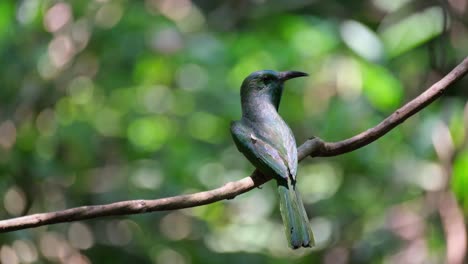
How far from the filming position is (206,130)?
19.4 ft

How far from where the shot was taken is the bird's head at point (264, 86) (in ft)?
11.5

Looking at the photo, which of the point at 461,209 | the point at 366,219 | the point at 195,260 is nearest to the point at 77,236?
the point at 195,260

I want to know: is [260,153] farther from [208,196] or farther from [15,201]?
[15,201]

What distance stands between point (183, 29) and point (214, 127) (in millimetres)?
760

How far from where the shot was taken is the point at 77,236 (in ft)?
17.5

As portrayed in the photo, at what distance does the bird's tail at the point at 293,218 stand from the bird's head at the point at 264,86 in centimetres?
65

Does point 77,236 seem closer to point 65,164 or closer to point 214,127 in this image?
point 65,164

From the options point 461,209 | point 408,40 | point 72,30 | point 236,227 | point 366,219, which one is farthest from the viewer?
point 236,227

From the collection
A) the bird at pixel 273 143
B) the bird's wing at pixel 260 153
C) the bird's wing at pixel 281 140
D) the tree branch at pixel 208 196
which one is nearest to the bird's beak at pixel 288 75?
the bird at pixel 273 143

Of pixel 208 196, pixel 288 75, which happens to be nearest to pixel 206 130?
pixel 288 75

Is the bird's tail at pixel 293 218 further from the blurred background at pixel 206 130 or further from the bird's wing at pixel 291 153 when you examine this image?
the blurred background at pixel 206 130

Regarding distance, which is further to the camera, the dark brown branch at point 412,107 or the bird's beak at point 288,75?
the bird's beak at point 288,75

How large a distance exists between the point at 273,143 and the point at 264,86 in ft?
1.61

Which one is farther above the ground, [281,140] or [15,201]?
[281,140]
